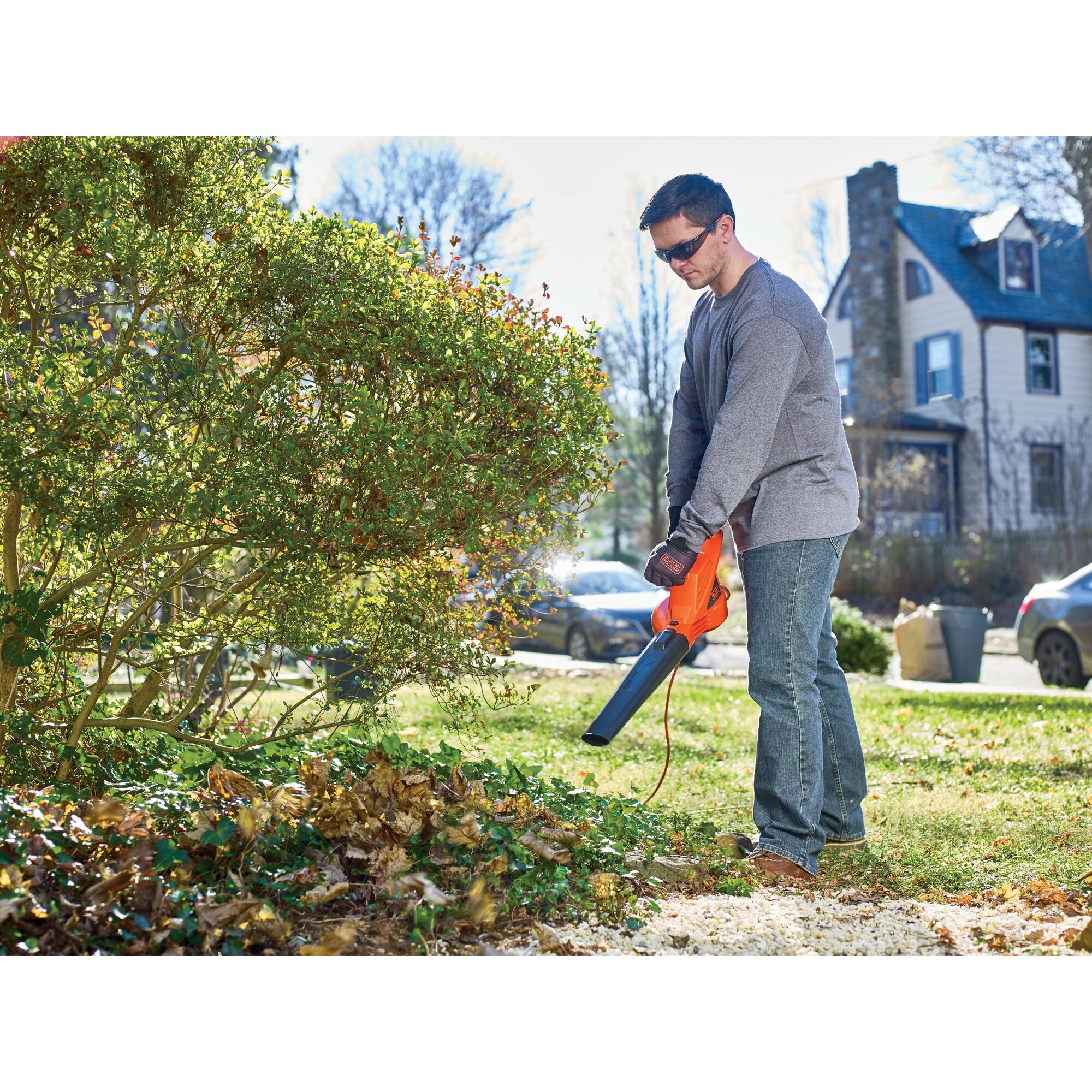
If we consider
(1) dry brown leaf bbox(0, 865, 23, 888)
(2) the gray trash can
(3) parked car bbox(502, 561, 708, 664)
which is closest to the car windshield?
(3) parked car bbox(502, 561, 708, 664)

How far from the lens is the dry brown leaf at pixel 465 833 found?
314 cm

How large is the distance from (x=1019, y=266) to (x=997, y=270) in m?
0.63

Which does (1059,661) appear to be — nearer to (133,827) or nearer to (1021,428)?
(133,827)

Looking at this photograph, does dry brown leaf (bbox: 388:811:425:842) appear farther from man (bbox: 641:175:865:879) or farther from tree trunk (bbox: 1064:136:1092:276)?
tree trunk (bbox: 1064:136:1092:276)

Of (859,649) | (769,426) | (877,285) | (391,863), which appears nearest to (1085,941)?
(769,426)

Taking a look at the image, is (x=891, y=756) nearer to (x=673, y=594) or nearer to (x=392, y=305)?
(x=673, y=594)

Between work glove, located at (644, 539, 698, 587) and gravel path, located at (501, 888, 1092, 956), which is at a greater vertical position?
work glove, located at (644, 539, 698, 587)

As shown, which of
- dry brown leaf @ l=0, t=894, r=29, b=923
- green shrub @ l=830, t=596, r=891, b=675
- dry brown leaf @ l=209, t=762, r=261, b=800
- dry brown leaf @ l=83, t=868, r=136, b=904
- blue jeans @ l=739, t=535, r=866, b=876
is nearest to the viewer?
dry brown leaf @ l=0, t=894, r=29, b=923

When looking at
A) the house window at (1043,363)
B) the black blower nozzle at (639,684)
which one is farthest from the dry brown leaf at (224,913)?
the house window at (1043,363)

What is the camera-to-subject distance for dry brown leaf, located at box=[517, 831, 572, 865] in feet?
10.4

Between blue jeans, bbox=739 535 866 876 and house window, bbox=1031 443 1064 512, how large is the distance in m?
22.3

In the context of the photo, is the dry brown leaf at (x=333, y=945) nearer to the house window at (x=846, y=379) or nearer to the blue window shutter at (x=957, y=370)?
the house window at (x=846, y=379)

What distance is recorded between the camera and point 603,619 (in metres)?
13.5
